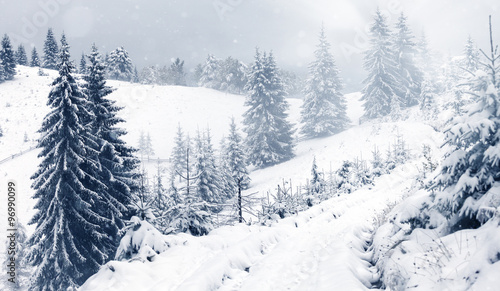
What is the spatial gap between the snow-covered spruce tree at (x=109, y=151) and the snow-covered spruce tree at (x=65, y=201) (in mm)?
738

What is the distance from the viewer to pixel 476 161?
187 inches

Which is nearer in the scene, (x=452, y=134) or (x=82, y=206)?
(x=452, y=134)

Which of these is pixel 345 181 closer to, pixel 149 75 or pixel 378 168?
pixel 378 168

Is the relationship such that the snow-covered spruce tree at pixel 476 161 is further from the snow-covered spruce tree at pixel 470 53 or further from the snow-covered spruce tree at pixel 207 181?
the snow-covered spruce tree at pixel 470 53

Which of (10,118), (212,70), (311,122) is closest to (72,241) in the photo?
(311,122)

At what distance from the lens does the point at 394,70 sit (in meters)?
41.8

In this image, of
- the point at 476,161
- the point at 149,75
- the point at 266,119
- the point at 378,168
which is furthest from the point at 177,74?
the point at 476,161

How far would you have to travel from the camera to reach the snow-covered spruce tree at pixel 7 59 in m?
67.5

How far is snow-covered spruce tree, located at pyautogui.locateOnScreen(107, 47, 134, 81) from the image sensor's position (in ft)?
292

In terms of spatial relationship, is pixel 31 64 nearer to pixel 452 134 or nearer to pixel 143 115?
pixel 143 115

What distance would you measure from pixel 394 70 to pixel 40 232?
42232mm

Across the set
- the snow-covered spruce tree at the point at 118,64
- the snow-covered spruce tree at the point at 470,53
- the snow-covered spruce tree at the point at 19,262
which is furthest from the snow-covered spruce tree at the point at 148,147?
the snow-covered spruce tree at the point at 470,53

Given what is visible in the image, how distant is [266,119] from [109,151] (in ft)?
81.4

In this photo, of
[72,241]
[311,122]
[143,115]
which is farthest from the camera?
[143,115]
